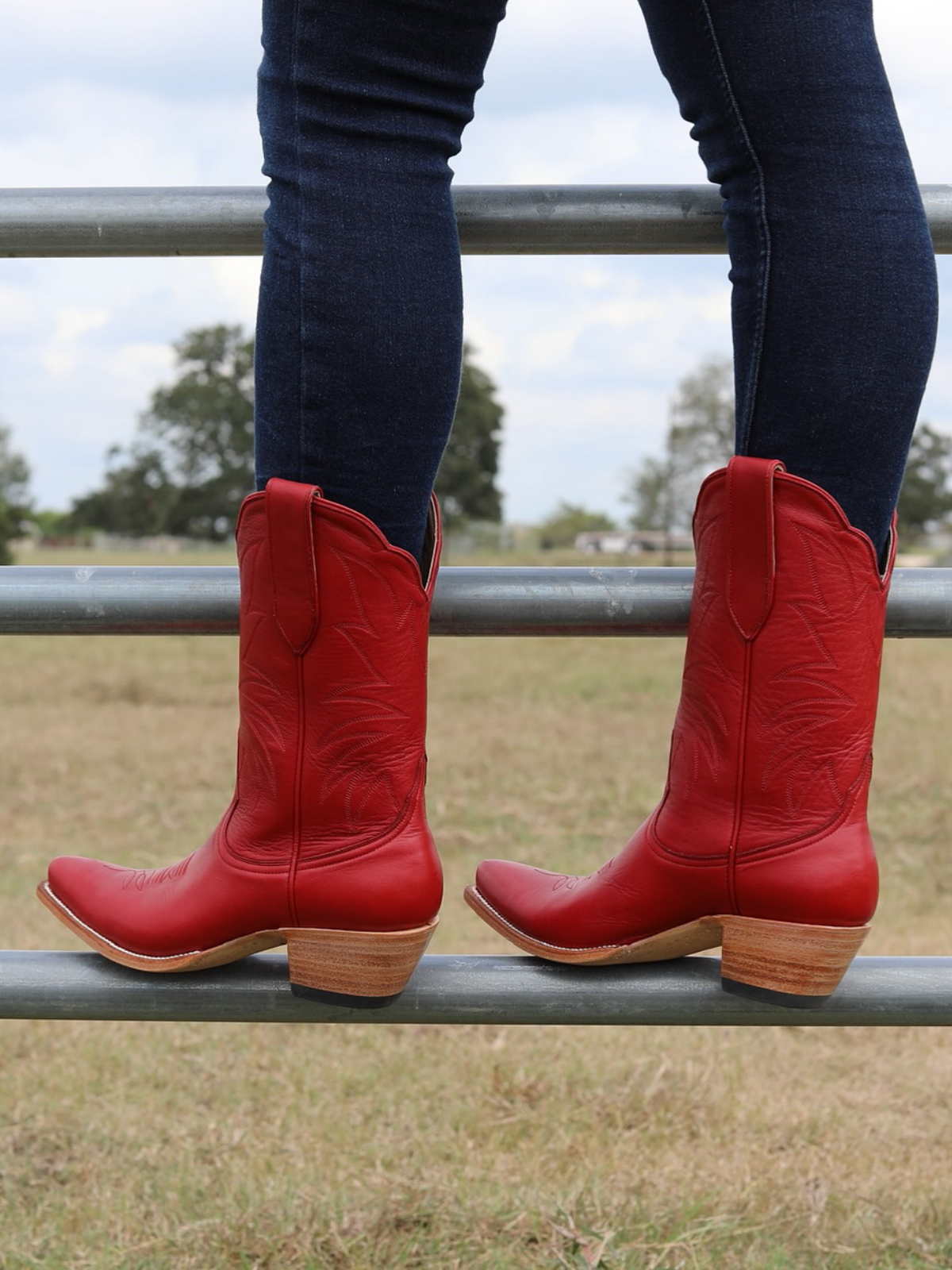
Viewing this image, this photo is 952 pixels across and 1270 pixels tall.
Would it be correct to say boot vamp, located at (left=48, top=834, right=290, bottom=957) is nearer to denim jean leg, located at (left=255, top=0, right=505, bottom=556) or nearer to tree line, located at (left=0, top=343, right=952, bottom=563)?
denim jean leg, located at (left=255, top=0, right=505, bottom=556)

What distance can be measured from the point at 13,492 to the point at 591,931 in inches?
1771

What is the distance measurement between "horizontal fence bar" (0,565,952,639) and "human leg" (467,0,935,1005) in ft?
0.18

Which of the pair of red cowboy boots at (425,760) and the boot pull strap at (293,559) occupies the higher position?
the boot pull strap at (293,559)

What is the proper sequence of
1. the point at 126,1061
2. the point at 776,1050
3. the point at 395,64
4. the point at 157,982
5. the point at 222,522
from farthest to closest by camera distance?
the point at 222,522
the point at 776,1050
the point at 126,1061
the point at 157,982
the point at 395,64

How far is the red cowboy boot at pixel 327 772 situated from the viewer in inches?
30.2

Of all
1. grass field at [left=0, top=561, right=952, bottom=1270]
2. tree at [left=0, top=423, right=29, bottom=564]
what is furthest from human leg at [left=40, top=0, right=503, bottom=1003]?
tree at [left=0, top=423, right=29, bottom=564]

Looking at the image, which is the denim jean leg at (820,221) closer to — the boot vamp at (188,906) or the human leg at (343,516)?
the human leg at (343,516)

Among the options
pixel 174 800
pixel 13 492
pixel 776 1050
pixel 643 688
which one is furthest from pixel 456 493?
pixel 776 1050

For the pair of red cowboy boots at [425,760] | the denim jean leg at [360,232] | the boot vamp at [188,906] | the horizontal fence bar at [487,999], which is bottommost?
the horizontal fence bar at [487,999]

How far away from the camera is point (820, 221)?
740 millimetres

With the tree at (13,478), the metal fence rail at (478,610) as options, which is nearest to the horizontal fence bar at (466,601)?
the metal fence rail at (478,610)

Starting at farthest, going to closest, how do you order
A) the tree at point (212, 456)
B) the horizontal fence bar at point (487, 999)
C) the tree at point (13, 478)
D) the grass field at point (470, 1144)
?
the tree at point (13, 478), the tree at point (212, 456), the grass field at point (470, 1144), the horizontal fence bar at point (487, 999)

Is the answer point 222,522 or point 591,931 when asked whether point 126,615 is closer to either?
point 591,931

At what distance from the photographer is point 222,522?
3606 centimetres
